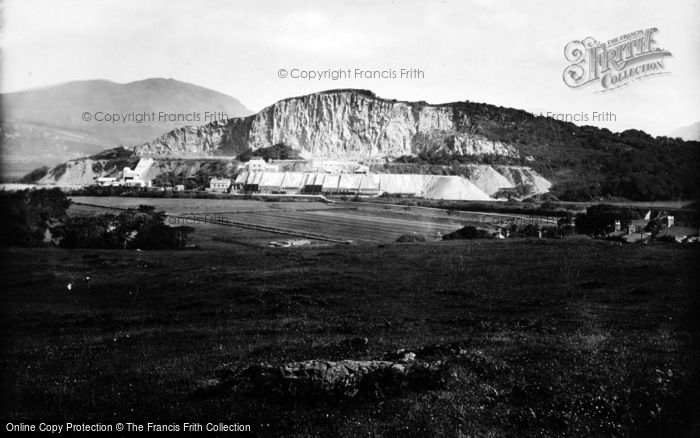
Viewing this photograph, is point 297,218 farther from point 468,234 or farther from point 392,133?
point 392,133

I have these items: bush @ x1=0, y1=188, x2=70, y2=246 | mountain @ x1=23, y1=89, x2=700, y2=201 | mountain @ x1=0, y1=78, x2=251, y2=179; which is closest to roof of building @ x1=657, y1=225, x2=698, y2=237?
mountain @ x1=0, y1=78, x2=251, y2=179

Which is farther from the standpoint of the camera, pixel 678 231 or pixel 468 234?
pixel 468 234

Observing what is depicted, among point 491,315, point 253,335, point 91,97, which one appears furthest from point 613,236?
point 91,97

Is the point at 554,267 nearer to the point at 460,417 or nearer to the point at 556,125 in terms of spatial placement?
the point at 460,417

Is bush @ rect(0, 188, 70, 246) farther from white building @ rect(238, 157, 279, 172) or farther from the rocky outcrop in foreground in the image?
white building @ rect(238, 157, 279, 172)

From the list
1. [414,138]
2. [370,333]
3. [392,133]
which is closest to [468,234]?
→ [370,333]

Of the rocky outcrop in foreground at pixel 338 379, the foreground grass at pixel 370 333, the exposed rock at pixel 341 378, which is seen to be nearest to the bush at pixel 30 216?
the foreground grass at pixel 370 333
